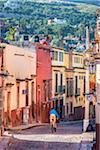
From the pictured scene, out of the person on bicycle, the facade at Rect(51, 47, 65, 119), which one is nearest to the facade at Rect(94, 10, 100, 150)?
the person on bicycle

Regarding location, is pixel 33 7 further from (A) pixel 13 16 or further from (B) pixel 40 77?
(B) pixel 40 77

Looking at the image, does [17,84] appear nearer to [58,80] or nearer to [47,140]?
[47,140]

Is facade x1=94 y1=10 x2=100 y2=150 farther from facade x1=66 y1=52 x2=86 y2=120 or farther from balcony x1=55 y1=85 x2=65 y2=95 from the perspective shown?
balcony x1=55 y1=85 x2=65 y2=95

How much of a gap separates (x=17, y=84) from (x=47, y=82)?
719mm

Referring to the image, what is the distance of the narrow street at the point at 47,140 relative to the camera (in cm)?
571

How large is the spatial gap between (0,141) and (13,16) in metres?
0.83

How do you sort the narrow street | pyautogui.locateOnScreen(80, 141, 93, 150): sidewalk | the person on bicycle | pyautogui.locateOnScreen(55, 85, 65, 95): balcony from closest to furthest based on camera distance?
pyautogui.locateOnScreen(80, 141, 93, 150): sidewalk
the narrow street
the person on bicycle
pyautogui.locateOnScreen(55, 85, 65, 95): balcony

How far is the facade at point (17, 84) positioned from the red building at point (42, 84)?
63mm

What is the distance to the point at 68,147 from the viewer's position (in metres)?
5.70

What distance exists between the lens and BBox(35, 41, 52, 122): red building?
650cm

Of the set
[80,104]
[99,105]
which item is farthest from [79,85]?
[99,105]

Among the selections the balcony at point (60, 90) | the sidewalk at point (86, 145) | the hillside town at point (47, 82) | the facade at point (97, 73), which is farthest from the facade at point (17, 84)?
the facade at point (97, 73)

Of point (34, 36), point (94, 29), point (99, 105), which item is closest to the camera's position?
point (99, 105)

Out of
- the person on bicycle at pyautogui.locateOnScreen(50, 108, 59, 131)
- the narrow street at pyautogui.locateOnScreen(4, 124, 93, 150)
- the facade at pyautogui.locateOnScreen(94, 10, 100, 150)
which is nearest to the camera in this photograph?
the facade at pyautogui.locateOnScreen(94, 10, 100, 150)
